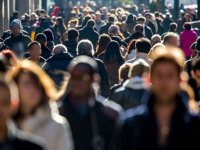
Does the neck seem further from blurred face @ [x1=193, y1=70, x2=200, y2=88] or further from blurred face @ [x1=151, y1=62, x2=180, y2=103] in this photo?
blurred face @ [x1=193, y1=70, x2=200, y2=88]

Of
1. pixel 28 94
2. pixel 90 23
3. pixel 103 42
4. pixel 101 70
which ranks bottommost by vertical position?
pixel 90 23

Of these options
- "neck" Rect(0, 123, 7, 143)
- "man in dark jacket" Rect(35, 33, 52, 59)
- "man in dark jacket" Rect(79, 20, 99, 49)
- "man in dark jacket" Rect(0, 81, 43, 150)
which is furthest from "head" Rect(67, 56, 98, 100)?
"man in dark jacket" Rect(79, 20, 99, 49)

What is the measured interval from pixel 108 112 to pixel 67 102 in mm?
304

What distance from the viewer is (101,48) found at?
18812 millimetres

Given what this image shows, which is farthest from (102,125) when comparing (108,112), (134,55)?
(134,55)

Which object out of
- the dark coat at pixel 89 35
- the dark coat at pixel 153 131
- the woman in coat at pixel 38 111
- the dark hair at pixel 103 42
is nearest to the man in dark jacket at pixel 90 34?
the dark coat at pixel 89 35

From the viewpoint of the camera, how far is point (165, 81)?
23.2 ft

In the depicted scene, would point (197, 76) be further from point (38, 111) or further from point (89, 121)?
point (38, 111)

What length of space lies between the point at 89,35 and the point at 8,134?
1902 centimetres

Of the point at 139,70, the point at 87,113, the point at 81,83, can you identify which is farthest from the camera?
the point at 139,70

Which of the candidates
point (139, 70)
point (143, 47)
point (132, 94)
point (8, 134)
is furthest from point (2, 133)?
point (143, 47)

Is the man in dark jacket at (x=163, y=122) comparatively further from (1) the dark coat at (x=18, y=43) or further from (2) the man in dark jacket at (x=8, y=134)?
(1) the dark coat at (x=18, y=43)

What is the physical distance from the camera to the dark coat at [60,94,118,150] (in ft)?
26.5

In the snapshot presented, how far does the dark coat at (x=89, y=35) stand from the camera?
24.8 meters
